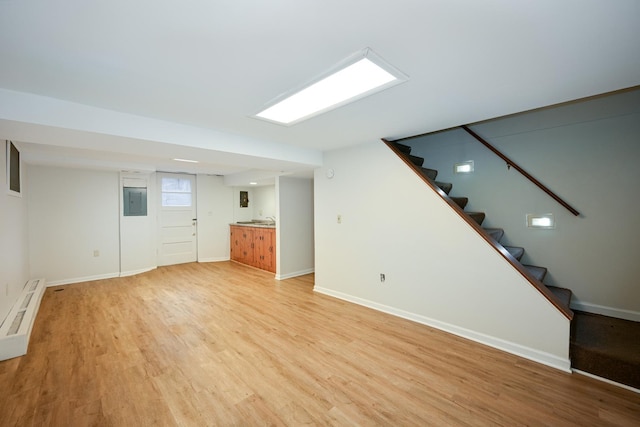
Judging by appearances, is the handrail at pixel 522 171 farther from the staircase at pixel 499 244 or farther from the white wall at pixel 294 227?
the white wall at pixel 294 227

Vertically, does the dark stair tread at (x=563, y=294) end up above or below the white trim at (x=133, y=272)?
above

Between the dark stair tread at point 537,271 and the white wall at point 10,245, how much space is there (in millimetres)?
5509

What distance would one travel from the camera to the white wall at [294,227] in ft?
16.6

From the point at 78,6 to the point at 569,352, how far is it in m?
3.89

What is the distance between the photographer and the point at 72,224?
15.6 ft

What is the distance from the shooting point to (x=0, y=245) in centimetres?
263

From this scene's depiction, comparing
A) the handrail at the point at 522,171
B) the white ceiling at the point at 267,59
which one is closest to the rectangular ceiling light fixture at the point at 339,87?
the white ceiling at the point at 267,59

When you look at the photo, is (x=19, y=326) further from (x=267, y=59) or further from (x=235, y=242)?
(x=235, y=242)

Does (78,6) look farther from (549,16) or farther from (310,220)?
(310,220)

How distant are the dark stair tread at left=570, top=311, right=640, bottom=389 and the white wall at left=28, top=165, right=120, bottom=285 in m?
6.96

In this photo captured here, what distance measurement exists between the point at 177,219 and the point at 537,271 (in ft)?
22.6

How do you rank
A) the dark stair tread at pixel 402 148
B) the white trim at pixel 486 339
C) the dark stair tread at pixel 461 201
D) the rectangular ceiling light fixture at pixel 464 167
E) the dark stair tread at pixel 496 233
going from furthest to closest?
the rectangular ceiling light fixture at pixel 464 167 → the dark stair tread at pixel 402 148 → the dark stair tread at pixel 461 201 → the dark stair tread at pixel 496 233 → the white trim at pixel 486 339

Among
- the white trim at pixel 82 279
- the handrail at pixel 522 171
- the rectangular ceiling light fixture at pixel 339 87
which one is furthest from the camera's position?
the white trim at pixel 82 279

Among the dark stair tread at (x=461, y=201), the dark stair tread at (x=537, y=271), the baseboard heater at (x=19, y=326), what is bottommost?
the baseboard heater at (x=19, y=326)
